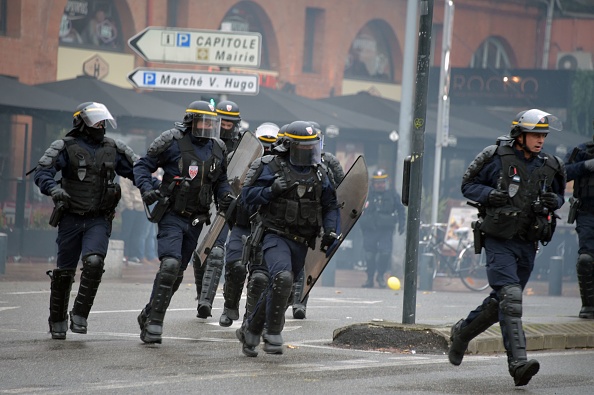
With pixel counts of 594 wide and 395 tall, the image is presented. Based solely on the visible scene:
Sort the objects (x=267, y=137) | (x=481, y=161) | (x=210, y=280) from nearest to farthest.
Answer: (x=481, y=161)
(x=267, y=137)
(x=210, y=280)

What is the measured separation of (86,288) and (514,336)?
3.32m

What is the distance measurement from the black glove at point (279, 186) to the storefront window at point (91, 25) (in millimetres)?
19140

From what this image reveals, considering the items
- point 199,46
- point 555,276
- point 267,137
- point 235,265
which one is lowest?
point 555,276

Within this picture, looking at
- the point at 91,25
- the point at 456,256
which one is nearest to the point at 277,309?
the point at 456,256

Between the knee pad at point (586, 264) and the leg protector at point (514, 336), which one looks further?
the knee pad at point (586, 264)

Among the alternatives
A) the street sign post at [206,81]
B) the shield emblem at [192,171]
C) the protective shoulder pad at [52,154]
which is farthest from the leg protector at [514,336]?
the street sign post at [206,81]

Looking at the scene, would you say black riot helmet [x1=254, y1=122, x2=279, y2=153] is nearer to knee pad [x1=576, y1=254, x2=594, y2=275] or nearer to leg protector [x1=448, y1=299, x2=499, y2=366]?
knee pad [x1=576, y1=254, x2=594, y2=275]

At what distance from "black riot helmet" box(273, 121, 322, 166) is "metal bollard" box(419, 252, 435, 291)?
1288 centimetres

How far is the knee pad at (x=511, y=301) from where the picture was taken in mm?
8414

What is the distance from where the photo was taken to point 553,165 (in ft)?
29.1

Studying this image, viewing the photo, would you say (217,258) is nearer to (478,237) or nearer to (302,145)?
(302,145)

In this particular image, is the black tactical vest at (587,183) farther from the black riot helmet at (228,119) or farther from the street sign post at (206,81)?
the street sign post at (206,81)

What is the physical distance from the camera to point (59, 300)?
9.84 m

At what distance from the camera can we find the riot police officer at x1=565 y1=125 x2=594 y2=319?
1193cm
